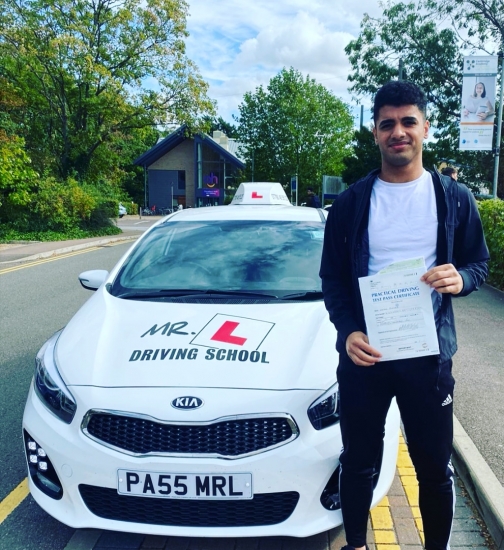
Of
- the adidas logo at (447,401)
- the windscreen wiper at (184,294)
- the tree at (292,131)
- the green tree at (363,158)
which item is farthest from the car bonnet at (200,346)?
the tree at (292,131)

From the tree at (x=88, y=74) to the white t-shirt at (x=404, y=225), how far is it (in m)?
23.2

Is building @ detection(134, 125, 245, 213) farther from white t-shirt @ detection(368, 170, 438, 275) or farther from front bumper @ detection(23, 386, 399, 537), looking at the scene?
white t-shirt @ detection(368, 170, 438, 275)

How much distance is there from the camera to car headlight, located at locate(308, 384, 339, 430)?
246 cm

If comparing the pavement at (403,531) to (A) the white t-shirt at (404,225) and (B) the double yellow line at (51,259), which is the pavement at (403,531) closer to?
(A) the white t-shirt at (404,225)

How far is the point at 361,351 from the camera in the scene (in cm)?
211

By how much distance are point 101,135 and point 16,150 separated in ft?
25.7

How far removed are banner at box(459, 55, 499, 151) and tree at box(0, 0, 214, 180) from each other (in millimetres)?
14479

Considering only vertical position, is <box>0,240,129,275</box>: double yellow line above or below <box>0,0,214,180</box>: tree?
below

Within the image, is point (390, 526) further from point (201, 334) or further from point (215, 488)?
point (201, 334)

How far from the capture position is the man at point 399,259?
6.91 feet

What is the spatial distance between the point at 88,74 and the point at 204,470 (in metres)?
24.2

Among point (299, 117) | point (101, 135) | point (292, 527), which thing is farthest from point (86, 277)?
point (299, 117)

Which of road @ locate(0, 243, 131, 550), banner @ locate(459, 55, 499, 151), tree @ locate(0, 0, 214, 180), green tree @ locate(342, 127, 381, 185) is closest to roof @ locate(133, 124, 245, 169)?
green tree @ locate(342, 127, 381, 185)

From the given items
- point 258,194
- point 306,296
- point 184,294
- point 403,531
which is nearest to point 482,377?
point 306,296
